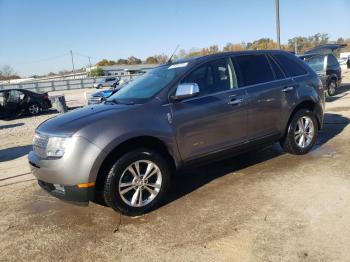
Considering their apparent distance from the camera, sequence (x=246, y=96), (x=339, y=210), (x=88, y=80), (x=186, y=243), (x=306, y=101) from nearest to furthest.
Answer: (x=186, y=243) < (x=339, y=210) < (x=246, y=96) < (x=306, y=101) < (x=88, y=80)

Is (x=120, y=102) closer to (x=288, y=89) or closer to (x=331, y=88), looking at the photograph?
(x=288, y=89)

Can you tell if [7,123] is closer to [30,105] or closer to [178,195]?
[30,105]

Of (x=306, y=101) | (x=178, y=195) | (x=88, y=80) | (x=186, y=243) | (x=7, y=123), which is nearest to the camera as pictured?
(x=186, y=243)

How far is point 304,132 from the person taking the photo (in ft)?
20.0

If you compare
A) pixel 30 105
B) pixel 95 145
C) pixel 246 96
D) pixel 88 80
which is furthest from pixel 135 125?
pixel 88 80

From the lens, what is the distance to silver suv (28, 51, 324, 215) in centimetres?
396

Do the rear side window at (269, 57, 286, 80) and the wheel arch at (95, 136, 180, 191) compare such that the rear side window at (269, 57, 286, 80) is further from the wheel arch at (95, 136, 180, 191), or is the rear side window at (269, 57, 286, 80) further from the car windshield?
the wheel arch at (95, 136, 180, 191)

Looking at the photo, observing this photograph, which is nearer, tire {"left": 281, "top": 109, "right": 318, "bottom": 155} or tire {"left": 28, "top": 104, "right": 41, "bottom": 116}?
tire {"left": 281, "top": 109, "right": 318, "bottom": 155}

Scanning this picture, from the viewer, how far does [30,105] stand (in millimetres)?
17734

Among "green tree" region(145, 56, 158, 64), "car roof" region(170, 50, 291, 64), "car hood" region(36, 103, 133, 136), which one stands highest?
"car roof" region(170, 50, 291, 64)

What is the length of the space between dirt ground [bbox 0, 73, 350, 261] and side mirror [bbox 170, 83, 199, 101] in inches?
50.5

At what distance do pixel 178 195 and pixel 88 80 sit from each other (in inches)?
2108

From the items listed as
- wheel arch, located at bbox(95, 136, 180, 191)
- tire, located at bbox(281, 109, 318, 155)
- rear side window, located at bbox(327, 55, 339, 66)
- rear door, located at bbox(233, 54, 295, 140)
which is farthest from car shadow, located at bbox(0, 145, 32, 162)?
rear side window, located at bbox(327, 55, 339, 66)

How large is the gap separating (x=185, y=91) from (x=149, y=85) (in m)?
0.72
